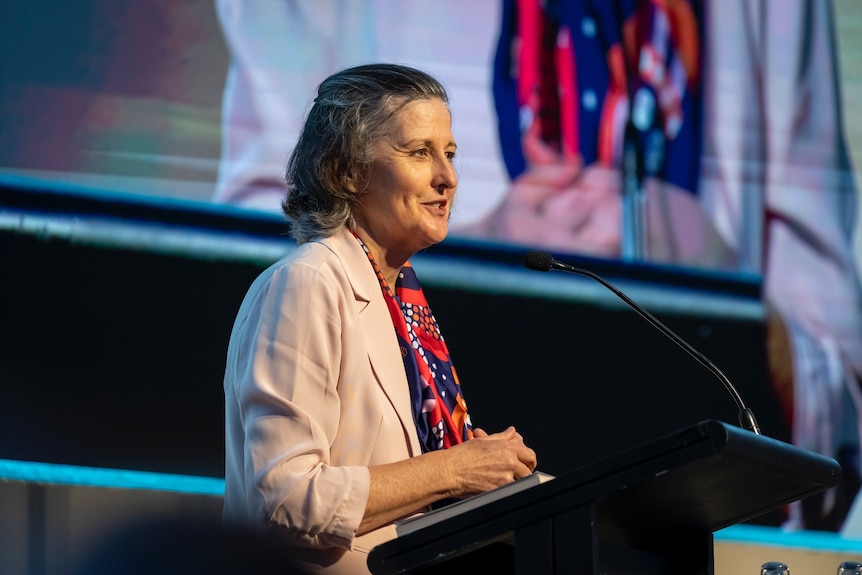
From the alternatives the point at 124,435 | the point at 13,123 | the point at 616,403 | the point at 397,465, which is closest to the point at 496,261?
the point at 616,403

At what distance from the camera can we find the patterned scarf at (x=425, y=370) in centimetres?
202

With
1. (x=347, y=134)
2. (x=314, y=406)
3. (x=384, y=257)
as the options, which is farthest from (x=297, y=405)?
(x=347, y=134)

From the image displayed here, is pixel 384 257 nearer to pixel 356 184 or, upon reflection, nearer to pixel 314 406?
pixel 356 184

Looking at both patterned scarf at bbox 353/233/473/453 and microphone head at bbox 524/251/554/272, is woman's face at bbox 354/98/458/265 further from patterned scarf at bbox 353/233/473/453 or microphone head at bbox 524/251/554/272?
microphone head at bbox 524/251/554/272

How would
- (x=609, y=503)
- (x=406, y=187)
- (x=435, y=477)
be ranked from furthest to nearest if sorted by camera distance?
(x=406, y=187), (x=435, y=477), (x=609, y=503)

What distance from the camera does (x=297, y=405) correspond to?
179 centimetres

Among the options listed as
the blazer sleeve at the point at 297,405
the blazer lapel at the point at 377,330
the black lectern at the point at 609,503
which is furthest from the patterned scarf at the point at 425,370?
the black lectern at the point at 609,503

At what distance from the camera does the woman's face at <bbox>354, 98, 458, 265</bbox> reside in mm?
2186

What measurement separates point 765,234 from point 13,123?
217cm

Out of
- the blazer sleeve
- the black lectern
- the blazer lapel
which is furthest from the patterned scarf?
the black lectern

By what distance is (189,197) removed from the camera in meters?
2.95

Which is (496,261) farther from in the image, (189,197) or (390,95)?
(390,95)

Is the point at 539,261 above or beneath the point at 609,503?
above

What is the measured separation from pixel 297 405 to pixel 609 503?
1.82 ft
